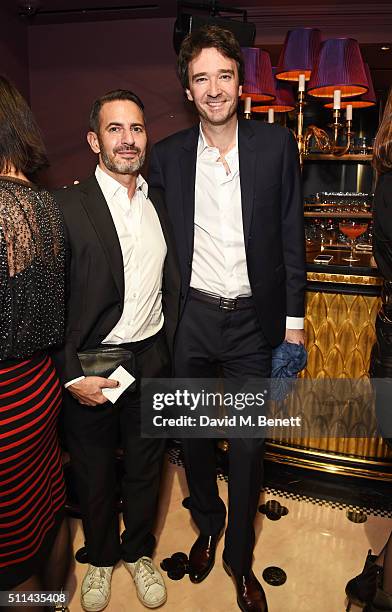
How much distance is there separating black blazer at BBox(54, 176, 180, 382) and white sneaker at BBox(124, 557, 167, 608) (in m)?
0.87

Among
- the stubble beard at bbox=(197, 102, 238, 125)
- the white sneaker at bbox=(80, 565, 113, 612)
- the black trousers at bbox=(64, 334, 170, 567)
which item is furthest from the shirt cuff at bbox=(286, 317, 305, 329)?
the white sneaker at bbox=(80, 565, 113, 612)

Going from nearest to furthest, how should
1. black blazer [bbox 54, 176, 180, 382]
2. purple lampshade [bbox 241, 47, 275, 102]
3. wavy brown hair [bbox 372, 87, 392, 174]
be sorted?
wavy brown hair [bbox 372, 87, 392, 174]
black blazer [bbox 54, 176, 180, 382]
purple lampshade [bbox 241, 47, 275, 102]

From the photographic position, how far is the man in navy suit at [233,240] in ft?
6.17

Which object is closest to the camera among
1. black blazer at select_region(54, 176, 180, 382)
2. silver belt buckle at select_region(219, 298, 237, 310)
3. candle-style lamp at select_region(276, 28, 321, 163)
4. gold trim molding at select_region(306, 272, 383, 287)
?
black blazer at select_region(54, 176, 180, 382)

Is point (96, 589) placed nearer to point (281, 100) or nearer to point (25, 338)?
point (25, 338)

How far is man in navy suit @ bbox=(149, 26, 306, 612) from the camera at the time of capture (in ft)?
6.17

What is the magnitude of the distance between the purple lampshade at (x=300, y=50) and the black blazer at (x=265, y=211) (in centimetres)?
178

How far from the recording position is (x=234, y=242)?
192cm

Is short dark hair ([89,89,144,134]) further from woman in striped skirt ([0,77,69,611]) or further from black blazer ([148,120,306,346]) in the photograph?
woman in striped skirt ([0,77,69,611])

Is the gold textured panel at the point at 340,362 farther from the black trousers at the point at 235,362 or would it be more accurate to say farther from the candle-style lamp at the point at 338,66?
the candle-style lamp at the point at 338,66

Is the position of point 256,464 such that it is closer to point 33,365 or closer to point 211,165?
point 33,365

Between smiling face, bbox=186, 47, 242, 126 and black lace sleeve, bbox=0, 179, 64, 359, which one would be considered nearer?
black lace sleeve, bbox=0, 179, 64, 359

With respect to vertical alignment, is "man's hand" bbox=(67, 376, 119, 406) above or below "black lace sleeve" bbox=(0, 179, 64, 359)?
below

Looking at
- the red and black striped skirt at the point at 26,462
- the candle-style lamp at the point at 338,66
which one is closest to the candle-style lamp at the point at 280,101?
the candle-style lamp at the point at 338,66
